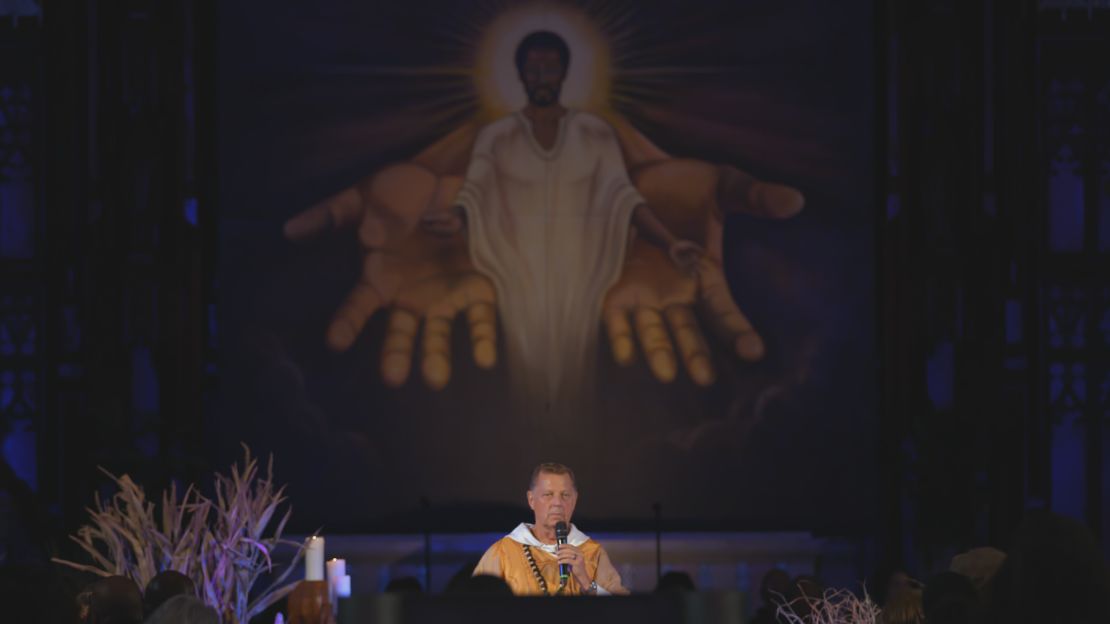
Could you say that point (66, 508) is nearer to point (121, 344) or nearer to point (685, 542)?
point (121, 344)

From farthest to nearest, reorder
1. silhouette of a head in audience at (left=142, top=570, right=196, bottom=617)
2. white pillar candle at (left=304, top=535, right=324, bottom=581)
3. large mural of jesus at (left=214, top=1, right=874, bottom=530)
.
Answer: large mural of jesus at (left=214, top=1, right=874, bottom=530), white pillar candle at (left=304, top=535, right=324, bottom=581), silhouette of a head in audience at (left=142, top=570, right=196, bottom=617)

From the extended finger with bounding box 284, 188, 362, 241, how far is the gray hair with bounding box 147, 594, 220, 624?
5823 mm

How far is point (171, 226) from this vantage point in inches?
327

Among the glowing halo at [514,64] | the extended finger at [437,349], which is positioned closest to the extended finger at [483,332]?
the extended finger at [437,349]

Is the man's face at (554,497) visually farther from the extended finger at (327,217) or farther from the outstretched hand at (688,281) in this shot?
the extended finger at (327,217)

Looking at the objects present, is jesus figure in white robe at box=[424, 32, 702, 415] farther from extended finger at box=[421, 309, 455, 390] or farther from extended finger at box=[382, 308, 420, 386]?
extended finger at box=[382, 308, 420, 386]

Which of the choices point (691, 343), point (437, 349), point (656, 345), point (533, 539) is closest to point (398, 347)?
point (437, 349)

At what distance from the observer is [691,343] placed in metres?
8.76

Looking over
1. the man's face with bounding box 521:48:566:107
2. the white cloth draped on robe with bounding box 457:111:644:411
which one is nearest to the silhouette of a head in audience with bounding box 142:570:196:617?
the white cloth draped on robe with bounding box 457:111:644:411

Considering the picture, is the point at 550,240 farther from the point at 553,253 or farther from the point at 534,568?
the point at 534,568

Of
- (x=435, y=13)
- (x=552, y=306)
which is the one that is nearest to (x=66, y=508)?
(x=552, y=306)

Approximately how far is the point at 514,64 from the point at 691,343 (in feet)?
6.44

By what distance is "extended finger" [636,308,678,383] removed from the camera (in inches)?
345

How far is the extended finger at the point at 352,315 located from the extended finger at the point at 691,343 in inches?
68.2
